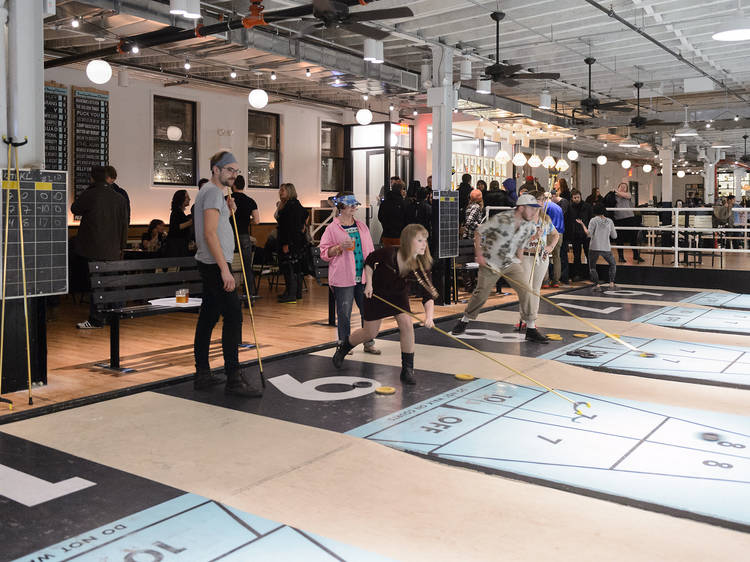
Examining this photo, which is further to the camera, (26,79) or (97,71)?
(97,71)

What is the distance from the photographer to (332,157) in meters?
17.4

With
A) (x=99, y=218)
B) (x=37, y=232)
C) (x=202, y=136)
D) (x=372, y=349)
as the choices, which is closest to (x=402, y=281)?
(x=372, y=349)

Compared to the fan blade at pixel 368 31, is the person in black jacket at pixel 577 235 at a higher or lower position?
lower

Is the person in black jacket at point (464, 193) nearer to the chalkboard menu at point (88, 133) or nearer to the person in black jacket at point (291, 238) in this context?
the person in black jacket at point (291, 238)

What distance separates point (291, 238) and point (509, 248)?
3.92 meters

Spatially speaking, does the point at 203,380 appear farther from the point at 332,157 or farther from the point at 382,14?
the point at 332,157

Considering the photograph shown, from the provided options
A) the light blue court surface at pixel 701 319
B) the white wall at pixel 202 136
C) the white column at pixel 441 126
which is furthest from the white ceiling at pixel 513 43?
the light blue court surface at pixel 701 319

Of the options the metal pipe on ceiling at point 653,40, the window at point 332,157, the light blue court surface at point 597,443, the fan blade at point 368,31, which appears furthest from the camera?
the window at point 332,157

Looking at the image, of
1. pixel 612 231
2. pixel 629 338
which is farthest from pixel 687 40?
pixel 629 338

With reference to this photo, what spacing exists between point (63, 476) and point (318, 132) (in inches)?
547

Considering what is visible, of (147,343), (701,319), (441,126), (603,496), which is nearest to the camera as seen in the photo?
(603,496)

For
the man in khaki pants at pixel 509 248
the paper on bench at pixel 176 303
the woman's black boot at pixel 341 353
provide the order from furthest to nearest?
the man in khaki pants at pixel 509 248 → the paper on bench at pixel 176 303 → the woman's black boot at pixel 341 353

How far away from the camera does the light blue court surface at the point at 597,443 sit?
330 centimetres

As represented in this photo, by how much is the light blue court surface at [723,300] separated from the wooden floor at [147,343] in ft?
10.5
